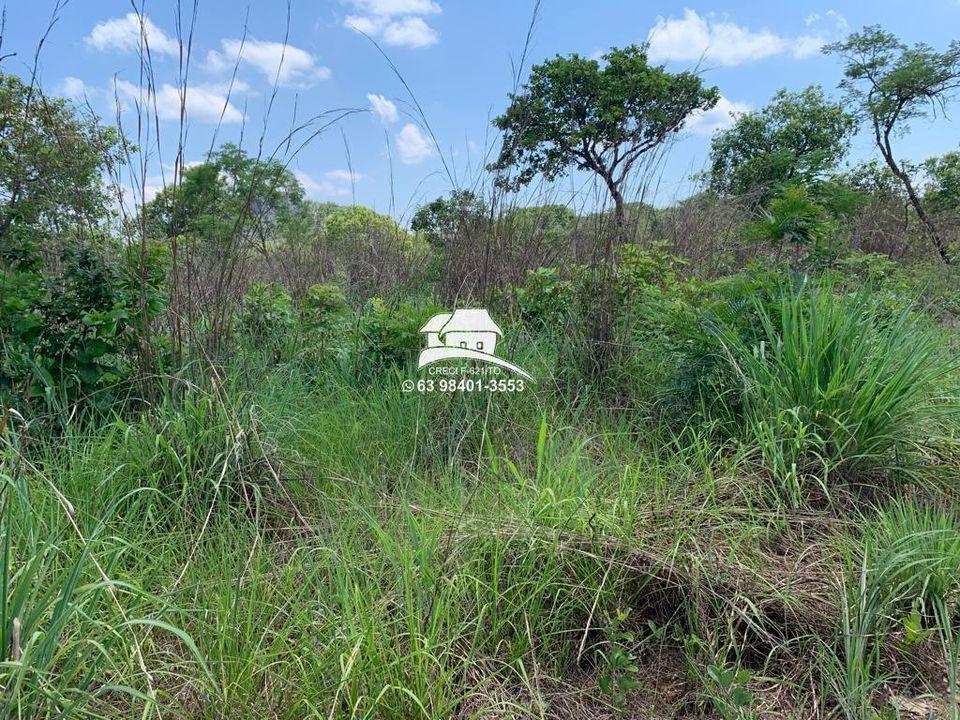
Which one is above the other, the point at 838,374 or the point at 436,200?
the point at 436,200

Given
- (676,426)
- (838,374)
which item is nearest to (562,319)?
(676,426)

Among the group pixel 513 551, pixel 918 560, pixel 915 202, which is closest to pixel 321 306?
pixel 513 551

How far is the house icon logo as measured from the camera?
110 inches

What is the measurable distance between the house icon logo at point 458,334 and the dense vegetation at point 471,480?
0.09 metres

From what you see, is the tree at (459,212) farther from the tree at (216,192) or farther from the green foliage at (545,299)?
the tree at (216,192)

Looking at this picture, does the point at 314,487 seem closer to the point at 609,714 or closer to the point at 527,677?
the point at 527,677

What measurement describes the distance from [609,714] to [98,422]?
2.43 meters

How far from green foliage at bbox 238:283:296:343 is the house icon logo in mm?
1143

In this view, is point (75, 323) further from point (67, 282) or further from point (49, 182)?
point (49, 182)

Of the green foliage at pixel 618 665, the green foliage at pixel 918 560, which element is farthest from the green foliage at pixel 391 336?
the green foliage at pixel 918 560

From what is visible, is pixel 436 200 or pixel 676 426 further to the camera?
pixel 436 200

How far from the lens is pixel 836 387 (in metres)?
2.09

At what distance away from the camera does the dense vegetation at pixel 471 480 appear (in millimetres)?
1278

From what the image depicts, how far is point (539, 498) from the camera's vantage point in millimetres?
1743
